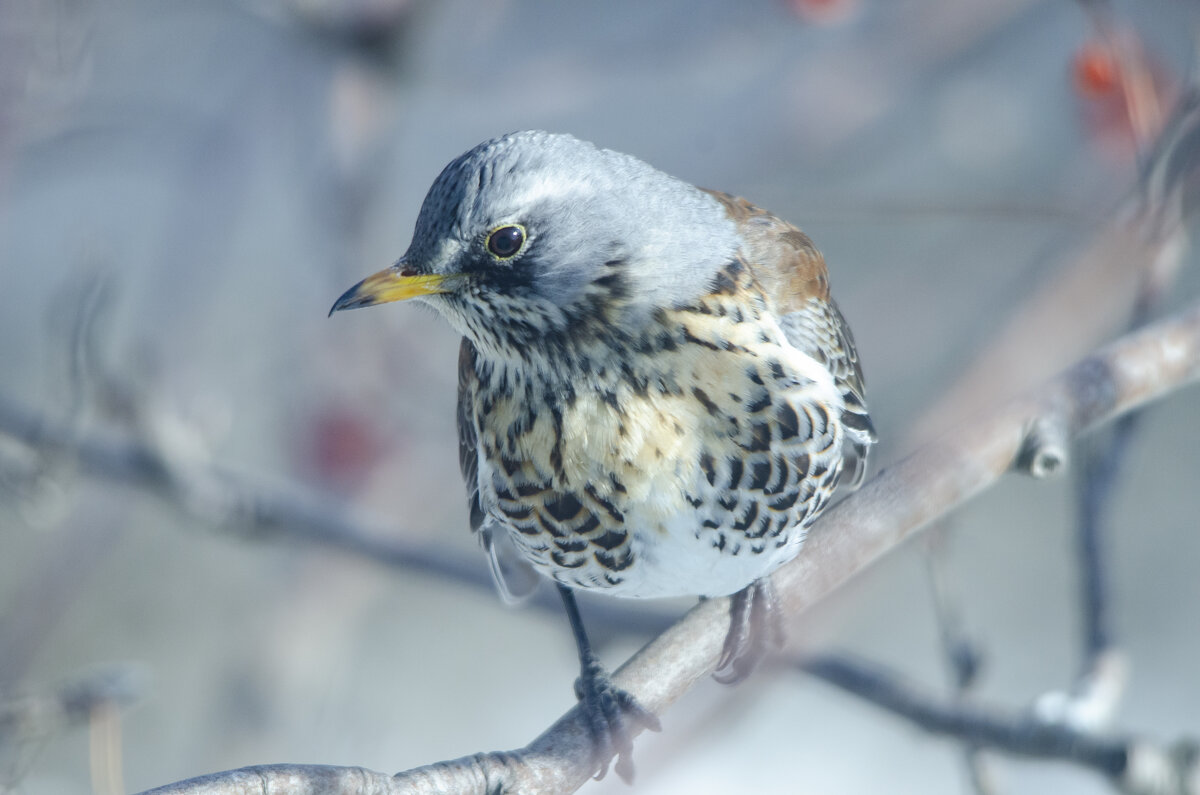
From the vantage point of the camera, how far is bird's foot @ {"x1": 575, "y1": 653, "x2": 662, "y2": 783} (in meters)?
2.27

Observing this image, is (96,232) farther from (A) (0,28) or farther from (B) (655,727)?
(B) (655,727)

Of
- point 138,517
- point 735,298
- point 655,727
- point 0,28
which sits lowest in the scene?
point 138,517

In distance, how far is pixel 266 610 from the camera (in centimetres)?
515

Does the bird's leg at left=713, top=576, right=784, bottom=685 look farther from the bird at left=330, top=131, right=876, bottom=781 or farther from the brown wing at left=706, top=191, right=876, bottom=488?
the brown wing at left=706, top=191, right=876, bottom=488

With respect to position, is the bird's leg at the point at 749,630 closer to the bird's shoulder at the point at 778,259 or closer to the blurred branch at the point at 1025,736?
the blurred branch at the point at 1025,736

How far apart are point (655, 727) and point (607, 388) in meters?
0.65

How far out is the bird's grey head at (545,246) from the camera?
7.02 ft

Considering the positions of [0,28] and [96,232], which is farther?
[96,232]

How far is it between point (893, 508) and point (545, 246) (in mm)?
876

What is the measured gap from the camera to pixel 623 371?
2.31m

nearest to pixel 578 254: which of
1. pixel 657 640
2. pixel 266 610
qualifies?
pixel 657 640

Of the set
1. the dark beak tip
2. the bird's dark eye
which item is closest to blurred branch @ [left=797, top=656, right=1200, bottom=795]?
the bird's dark eye

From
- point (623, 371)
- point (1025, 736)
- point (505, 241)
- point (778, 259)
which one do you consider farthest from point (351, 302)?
point (1025, 736)

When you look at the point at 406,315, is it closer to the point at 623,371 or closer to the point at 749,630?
the point at 749,630
